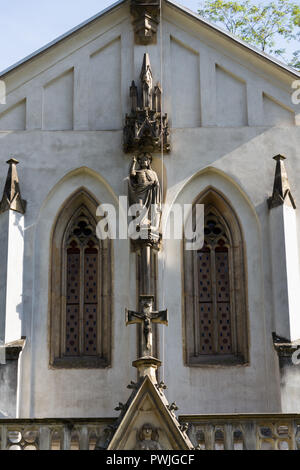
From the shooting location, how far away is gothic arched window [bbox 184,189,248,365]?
21859 mm

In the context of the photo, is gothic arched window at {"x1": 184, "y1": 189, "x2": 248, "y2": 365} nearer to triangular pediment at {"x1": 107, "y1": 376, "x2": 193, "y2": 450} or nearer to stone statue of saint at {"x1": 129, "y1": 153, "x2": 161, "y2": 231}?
stone statue of saint at {"x1": 129, "y1": 153, "x2": 161, "y2": 231}

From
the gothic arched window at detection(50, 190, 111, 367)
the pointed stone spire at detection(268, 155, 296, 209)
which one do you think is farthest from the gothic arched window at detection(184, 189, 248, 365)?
the gothic arched window at detection(50, 190, 111, 367)

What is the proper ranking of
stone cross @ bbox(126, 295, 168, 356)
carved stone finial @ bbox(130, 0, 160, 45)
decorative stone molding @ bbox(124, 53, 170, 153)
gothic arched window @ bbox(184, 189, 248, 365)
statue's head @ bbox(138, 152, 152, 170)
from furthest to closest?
carved stone finial @ bbox(130, 0, 160, 45) → decorative stone molding @ bbox(124, 53, 170, 153) → statue's head @ bbox(138, 152, 152, 170) → gothic arched window @ bbox(184, 189, 248, 365) → stone cross @ bbox(126, 295, 168, 356)

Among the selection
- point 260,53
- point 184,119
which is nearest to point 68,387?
point 184,119

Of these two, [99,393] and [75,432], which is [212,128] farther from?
[75,432]

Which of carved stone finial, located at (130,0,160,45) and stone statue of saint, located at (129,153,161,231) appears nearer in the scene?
stone statue of saint, located at (129,153,161,231)

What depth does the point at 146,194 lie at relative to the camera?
22062 millimetres

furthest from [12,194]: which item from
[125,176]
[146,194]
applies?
[146,194]

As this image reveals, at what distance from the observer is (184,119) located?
76.2 feet

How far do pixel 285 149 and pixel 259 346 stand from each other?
161 inches

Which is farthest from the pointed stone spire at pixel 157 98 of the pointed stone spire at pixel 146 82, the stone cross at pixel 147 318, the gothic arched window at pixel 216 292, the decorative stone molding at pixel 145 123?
the stone cross at pixel 147 318

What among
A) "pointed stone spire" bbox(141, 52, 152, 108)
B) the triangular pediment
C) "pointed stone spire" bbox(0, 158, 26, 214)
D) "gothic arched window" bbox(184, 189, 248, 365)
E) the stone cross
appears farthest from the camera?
"pointed stone spire" bbox(141, 52, 152, 108)

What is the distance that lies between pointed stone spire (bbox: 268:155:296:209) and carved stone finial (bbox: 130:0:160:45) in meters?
3.76

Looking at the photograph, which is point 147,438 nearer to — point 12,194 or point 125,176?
point 12,194
